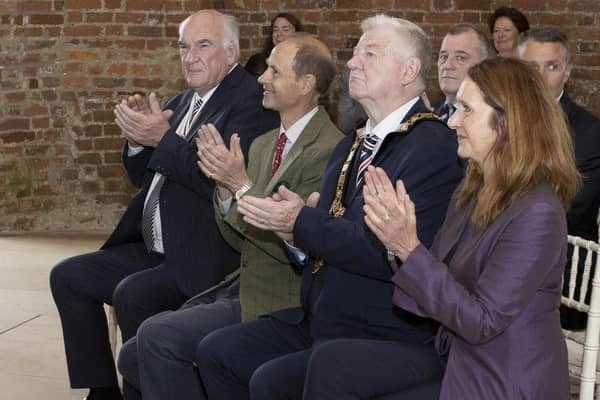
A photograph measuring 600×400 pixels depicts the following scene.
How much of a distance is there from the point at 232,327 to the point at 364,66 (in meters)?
0.88

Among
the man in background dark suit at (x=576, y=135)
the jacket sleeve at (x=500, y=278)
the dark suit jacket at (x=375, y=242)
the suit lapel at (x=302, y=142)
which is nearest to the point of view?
the jacket sleeve at (x=500, y=278)

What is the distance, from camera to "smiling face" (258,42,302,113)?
3.36 metres

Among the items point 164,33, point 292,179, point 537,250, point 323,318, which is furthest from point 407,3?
point 537,250

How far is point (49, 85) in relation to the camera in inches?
281

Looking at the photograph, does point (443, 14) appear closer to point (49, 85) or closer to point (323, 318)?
point (49, 85)

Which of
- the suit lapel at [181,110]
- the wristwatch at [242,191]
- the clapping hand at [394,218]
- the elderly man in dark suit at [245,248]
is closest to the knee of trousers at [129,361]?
the elderly man in dark suit at [245,248]

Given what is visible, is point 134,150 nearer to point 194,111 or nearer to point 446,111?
point 194,111

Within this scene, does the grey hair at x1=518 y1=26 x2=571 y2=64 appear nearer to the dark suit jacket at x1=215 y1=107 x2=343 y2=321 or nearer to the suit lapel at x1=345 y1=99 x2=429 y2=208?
the dark suit jacket at x1=215 y1=107 x2=343 y2=321

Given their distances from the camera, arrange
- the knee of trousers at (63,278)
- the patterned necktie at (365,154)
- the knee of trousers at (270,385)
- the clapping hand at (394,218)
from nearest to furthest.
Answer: the clapping hand at (394,218)
the knee of trousers at (270,385)
the patterned necktie at (365,154)
the knee of trousers at (63,278)

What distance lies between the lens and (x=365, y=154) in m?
2.85

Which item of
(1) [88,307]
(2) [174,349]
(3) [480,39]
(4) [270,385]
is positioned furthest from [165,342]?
(3) [480,39]

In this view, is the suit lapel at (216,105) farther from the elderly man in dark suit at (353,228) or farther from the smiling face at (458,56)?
the smiling face at (458,56)

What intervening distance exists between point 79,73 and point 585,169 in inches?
175

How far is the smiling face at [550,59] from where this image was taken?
395cm
